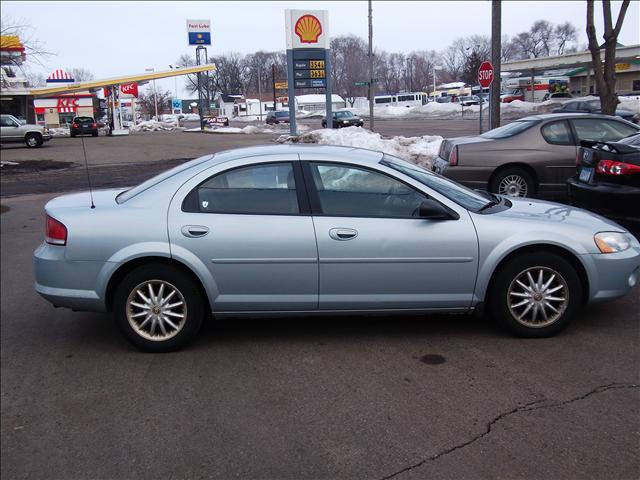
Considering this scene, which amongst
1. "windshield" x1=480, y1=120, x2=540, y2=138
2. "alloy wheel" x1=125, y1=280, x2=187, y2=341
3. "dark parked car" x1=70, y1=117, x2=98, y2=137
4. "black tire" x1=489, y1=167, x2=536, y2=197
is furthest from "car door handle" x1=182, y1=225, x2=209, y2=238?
"dark parked car" x1=70, y1=117, x2=98, y2=137

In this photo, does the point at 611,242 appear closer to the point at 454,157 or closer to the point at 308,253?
the point at 308,253

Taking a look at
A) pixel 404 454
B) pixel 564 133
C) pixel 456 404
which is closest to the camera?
pixel 404 454

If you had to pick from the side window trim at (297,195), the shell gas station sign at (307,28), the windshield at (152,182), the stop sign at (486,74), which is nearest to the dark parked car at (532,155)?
the side window trim at (297,195)

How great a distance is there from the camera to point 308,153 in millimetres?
4895

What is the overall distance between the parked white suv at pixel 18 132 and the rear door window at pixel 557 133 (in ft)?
98.2

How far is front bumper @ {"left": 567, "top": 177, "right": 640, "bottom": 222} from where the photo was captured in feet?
22.4

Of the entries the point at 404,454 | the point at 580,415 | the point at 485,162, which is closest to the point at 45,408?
the point at 404,454

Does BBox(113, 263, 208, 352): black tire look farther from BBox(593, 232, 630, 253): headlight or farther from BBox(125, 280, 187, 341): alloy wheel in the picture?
BBox(593, 232, 630, 253): headlight

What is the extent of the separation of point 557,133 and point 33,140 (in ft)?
100

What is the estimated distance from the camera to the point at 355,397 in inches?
154

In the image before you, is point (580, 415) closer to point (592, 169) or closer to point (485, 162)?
point (592, 169)

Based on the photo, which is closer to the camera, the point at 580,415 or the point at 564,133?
the point at 580,415

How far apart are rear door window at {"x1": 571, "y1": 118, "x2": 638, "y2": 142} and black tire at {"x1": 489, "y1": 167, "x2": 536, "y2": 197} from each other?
1008mm

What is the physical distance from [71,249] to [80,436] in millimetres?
1577
